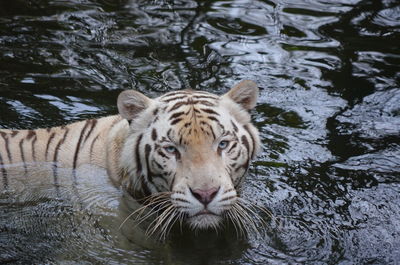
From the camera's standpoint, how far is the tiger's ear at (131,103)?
3459 millimetres

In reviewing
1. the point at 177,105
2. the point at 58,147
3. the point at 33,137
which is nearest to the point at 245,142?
the point at 177,105

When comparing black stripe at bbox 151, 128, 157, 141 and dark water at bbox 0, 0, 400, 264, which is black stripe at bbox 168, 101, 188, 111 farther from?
dark water at bbox 0, 0, 400, 264

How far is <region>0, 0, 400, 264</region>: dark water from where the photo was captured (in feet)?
11.4

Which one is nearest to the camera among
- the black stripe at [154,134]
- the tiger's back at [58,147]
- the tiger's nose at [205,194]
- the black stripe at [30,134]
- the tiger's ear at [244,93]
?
the tiger's nose at [205,194]

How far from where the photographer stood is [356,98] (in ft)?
16.9

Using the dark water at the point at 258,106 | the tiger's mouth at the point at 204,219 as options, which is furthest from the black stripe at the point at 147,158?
the tiger's mouth at the point at 204,219

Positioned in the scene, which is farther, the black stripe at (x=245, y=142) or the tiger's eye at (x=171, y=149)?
the black stripe at (x=245, y=142)

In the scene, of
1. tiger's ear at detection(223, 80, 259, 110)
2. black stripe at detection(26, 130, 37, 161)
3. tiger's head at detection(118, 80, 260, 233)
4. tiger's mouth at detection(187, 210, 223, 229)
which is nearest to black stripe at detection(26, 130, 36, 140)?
black stripe at detection(26, 130, 37, 161)

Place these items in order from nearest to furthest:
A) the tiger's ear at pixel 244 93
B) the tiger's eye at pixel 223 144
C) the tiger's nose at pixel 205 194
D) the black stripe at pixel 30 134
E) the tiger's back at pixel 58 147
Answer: the tiger's nose at pixel 205 194 → the tiger's eye at pixel 223 144 → the tiger's ear at pixel 244 93 → the tiger's back at pixel 58 147 → the black stripe at pixel 30 134

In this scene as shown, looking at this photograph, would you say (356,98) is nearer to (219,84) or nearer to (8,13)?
(219,84)

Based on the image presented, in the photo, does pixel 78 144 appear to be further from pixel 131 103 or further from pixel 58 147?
pixel 131 103

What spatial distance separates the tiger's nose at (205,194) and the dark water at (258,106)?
1.52 feet

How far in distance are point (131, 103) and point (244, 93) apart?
1.91ft

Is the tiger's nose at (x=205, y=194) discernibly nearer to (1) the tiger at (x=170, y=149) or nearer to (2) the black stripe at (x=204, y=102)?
(1) the tiger at (x=170, y=149)
